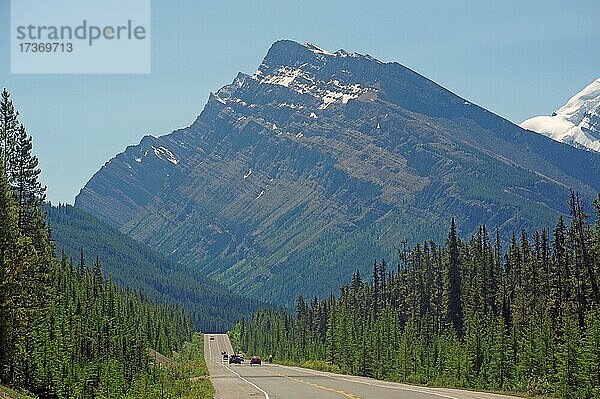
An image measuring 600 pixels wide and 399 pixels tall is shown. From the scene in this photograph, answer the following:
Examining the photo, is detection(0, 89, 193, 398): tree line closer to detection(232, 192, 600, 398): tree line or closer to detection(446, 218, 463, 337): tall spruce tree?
detection(232, 192, 600, 398): tree line

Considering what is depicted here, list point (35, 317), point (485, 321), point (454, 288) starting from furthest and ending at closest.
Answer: point (454, 288)
point (485, 321)
point (35, 317)

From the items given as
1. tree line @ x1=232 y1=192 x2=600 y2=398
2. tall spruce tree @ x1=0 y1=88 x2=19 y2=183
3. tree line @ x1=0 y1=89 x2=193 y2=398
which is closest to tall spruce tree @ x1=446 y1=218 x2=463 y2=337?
tree line @ x1=232 y1=192 x2=600 y2=398

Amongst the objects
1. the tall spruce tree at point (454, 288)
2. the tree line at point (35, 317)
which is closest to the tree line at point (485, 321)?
the tall spruce tree at point (454, 288)

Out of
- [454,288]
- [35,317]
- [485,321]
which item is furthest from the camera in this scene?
[454,288]

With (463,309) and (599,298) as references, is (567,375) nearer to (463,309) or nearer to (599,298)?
(599,298)

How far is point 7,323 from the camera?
45.5 metres

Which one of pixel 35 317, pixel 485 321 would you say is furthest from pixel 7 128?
pixel 485 321

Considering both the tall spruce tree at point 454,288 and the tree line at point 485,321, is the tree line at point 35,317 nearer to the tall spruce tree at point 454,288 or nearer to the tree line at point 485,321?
the tree line at point 485,321

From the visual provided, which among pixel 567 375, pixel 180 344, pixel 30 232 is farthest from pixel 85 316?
pixel 180 344

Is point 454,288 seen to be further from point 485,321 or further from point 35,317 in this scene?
point 35,317

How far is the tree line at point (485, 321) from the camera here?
192ft

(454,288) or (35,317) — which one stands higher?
(454,288)

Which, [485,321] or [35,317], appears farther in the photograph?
[485,321]

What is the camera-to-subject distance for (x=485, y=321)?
3314 inches
